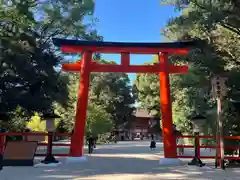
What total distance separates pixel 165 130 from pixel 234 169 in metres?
3.15

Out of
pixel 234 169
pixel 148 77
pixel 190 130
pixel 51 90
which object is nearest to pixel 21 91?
pixel 51 90

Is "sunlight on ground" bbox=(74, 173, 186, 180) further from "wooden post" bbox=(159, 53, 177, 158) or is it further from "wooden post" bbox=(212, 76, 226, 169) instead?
"wooden post" bbox=(159, 53, 177, 158)

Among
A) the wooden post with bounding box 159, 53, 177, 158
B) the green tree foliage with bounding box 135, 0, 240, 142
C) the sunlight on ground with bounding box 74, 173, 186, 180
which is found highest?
the green tree foliage with bounding box 135, 0, 240, 142

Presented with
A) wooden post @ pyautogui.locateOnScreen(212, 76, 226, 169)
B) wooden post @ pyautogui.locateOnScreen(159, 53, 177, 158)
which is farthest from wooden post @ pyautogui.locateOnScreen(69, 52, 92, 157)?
wooden post @ pyautogui.locateOnScreen(212, 76, 226, 169)

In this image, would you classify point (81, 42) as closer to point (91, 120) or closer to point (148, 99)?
point (91, 120)

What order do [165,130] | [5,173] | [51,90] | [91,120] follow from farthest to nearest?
1. [91,120]
2. [51,90]
3. [165,130]
4. [5,173]

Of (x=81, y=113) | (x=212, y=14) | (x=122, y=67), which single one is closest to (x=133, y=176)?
(x=81, y=113)

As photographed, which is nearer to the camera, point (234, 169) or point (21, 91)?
point (234, 169)

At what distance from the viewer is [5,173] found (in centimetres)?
1000

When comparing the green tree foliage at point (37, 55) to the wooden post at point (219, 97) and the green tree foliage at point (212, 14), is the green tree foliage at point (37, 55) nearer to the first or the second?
the green tree foliage at point (212, 14)

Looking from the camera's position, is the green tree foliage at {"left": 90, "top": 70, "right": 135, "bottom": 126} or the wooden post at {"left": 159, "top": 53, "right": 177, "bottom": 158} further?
the green tree foliage at {"left": 90, "top": 70, "right": 135, "bottom": 126}

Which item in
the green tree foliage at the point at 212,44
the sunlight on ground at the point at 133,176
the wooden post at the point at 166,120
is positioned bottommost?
the sunlight on ground at the point at 133,176

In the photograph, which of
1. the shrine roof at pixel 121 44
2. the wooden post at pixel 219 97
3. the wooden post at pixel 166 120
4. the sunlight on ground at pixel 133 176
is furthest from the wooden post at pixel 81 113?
the wooden post at pixel 219 97

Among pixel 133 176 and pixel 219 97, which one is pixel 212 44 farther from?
pixel 133 176
